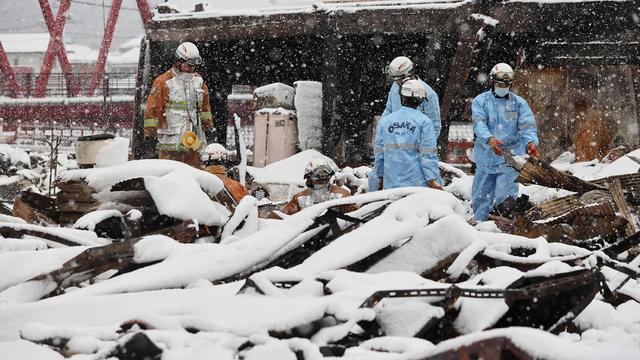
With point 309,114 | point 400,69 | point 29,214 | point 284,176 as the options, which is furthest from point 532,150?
point 309,114

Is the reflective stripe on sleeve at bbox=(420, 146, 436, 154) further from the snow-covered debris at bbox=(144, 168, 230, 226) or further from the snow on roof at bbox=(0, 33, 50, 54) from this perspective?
the snow on roof at bbox=(0, 33, 50, 54)

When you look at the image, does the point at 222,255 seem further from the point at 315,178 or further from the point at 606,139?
the point at 606,139

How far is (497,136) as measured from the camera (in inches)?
316

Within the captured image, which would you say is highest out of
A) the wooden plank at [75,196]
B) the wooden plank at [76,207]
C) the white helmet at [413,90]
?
the white helmet at [413,90]

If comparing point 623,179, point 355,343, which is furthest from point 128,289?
point 623,179

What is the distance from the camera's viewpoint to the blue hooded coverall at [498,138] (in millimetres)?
7695

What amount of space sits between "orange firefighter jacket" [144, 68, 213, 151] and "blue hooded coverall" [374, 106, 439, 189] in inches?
94.4

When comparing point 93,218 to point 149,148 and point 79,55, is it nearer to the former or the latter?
point 149,148

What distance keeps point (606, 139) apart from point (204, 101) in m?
6.21

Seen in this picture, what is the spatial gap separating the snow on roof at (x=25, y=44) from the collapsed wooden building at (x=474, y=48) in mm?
66167

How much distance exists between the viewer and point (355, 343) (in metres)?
1.98

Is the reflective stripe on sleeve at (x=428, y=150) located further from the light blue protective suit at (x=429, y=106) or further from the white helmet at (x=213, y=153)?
the white helmet at (x=213, y=153)

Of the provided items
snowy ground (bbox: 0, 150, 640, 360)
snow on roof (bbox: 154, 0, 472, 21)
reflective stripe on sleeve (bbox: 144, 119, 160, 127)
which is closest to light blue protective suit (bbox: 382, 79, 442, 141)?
reflective stripe on sleeve (bbox: 144, 119, 160, 127)

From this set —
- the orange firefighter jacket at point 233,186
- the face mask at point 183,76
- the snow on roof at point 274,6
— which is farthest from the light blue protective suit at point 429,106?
the snow on roof at point 274,6
